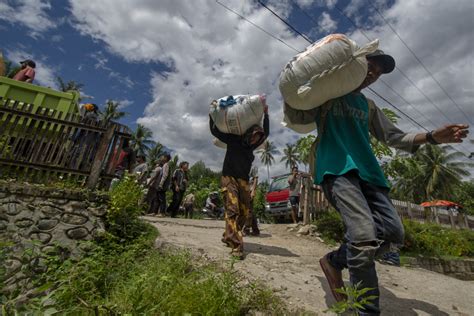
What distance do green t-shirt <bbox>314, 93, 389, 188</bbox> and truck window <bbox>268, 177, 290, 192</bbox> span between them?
1094 centimetres

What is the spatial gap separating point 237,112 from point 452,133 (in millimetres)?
2329

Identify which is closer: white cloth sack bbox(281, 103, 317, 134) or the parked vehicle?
white cloth sack bbox(281, 103, 317, 134)

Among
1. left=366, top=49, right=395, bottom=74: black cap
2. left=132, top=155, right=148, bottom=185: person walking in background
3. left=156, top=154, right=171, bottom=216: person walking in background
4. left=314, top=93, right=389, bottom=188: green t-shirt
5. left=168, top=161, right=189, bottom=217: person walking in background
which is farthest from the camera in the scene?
left=168, top=161, right=189, bottom=217: person walking in background

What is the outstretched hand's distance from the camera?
2.02 metres

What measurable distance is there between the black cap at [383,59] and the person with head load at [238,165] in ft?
5.47

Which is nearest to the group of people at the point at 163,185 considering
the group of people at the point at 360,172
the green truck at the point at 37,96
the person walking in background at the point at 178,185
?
the person walking in background at the point at 178,185

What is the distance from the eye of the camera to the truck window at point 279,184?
13.3 meters

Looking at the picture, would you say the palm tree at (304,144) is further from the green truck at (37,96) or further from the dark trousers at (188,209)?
the green truck at (37,96)

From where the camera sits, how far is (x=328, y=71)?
2123 mm

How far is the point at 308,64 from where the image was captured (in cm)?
217

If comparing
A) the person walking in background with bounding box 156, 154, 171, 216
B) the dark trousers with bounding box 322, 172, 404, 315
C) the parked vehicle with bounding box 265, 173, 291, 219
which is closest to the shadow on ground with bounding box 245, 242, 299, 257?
the dark trousers with bounding box 322, 172, 404, 315

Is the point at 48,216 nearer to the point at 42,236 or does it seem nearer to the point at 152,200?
the point at 42,236

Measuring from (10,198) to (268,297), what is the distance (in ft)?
11.8

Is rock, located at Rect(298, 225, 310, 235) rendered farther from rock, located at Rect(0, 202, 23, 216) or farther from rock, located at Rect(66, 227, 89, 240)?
rock, located at Rect(0, 202, 23, 216)
